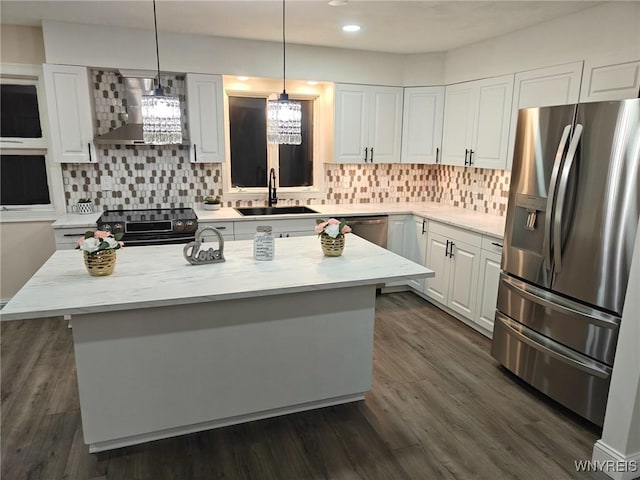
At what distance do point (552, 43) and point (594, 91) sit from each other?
58cm

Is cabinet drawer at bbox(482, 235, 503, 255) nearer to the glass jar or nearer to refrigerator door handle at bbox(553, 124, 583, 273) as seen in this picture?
refrigerator door handle at bbox(553, 124, 583, 273)

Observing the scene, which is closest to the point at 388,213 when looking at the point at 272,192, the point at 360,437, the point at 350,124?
the point at 350,124

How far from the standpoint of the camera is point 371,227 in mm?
4547

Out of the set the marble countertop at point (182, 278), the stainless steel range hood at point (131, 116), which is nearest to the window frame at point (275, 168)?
the stainless steel range hood at point (131, 116)

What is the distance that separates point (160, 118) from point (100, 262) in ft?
2.61

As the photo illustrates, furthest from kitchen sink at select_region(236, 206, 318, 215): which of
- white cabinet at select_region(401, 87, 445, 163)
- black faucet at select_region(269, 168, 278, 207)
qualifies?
white cabinet at select_region(401, 87, 445, 163)

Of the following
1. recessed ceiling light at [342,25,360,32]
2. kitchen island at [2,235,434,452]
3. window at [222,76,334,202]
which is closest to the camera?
kitchen island at [2,235,434,452]

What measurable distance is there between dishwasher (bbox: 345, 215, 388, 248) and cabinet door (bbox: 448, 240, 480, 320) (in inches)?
30.9

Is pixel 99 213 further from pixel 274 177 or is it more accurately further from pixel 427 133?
pixel 427 133

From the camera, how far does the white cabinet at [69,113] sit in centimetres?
370

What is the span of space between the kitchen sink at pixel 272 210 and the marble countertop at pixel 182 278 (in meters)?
1.66

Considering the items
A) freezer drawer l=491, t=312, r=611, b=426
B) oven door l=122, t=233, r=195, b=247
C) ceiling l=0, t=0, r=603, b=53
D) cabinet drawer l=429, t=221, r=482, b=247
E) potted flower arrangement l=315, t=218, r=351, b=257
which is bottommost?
freezer drawer l=491, t=312, r=611, b=426

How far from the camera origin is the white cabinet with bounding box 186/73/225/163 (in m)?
4.06

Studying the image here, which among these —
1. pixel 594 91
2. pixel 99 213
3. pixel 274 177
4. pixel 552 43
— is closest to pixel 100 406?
pixel 99 213
